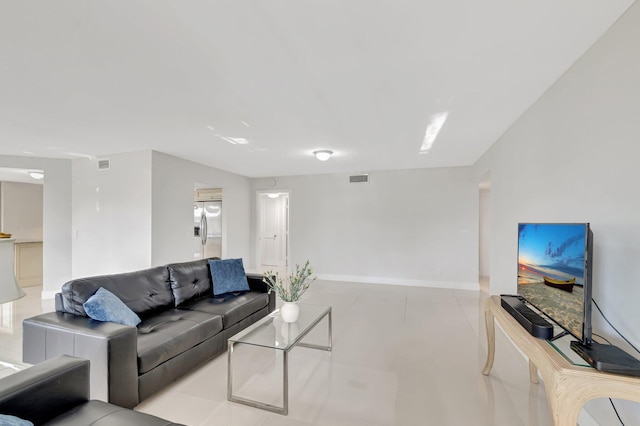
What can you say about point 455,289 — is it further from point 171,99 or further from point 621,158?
point 171,99

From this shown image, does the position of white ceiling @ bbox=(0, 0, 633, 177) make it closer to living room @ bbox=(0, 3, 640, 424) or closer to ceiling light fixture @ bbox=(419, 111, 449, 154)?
ceiling light fixture @ bbox=(419, 111, 449, 154)

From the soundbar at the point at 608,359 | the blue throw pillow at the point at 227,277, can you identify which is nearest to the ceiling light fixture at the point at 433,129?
the soundbar at the point at 608,359

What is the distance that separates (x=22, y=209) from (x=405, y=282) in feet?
28.0

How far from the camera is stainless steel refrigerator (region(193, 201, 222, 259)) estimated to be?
21.4 ft

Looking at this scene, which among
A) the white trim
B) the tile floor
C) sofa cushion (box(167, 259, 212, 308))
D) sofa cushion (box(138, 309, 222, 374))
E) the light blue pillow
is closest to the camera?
the light blue pillow

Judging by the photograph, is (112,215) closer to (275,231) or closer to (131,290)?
(131,290)

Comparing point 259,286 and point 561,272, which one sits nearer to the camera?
point 561,272

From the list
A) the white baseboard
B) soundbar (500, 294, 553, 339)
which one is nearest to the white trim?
the white baseboard

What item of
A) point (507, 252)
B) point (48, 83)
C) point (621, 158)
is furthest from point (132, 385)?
point (507, 252)

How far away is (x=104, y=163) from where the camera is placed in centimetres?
463

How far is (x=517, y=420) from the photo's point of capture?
6.07 ft

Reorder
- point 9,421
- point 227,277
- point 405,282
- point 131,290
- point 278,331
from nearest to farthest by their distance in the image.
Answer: point 9,421 < point 278,331 < point 131,290 < point 227,277 < point 405,282

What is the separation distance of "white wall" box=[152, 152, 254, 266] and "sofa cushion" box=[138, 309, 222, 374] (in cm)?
206

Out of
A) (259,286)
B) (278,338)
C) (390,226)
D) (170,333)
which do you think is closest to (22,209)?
(259,286)
